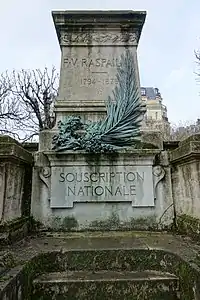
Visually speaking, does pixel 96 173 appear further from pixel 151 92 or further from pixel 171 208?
pixel 151 92

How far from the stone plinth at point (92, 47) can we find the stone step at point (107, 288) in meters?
3.54

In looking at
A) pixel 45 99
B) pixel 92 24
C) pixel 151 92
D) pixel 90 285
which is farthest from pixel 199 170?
pixel 151 92

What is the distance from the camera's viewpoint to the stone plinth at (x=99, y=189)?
4508 millimetres

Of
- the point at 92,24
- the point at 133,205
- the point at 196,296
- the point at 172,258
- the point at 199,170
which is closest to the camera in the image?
the point at 196,296

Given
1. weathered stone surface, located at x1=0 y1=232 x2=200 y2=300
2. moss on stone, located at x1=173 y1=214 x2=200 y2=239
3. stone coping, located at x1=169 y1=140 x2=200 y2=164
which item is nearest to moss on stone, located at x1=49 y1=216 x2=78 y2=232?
weathered stone surface, located at x1=0 y1=232 x2=200 y2=300

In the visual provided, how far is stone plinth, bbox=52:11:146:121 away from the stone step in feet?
11.6

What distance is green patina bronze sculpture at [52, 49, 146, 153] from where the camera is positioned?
4.62m

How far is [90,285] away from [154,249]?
90 cm

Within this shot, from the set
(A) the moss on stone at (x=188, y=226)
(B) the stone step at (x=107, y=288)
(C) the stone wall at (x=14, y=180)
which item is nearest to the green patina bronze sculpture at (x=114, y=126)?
(C) the stone wall at (x=14, y=180)

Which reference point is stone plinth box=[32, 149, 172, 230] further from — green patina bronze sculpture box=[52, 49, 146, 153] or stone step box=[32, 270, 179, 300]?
stone step box=[32, 270, 179, 300]

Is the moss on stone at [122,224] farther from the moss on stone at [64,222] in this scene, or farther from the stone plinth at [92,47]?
the stone plinth at [92,47]

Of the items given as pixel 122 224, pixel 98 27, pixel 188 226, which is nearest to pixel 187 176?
pixel 188 226

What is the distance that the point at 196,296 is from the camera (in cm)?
242

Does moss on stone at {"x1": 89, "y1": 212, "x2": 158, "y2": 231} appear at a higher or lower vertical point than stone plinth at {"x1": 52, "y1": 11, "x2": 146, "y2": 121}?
lower
